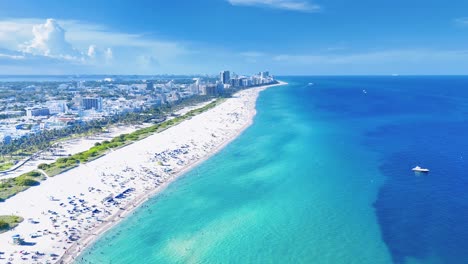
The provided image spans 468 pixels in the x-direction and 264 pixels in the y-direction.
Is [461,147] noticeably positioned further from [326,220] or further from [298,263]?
[298,263]

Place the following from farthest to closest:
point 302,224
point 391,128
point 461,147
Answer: point 391,128, point 461,147, point 302,224

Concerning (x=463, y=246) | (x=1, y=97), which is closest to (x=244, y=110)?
(x=463, y=246)

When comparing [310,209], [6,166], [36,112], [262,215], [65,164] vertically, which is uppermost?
[36,112]

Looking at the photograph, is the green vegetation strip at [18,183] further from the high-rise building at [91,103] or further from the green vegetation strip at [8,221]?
the high-rise building at [91,103]

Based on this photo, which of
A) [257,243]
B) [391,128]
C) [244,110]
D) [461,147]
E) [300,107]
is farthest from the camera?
[300,107]

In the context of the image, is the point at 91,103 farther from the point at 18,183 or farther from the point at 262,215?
the point at 262,215

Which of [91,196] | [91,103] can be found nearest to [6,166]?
[91,196]

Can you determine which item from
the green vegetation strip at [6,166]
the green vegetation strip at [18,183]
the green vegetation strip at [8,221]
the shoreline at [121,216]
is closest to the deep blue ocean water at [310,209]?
the shoreline at [121,216]
